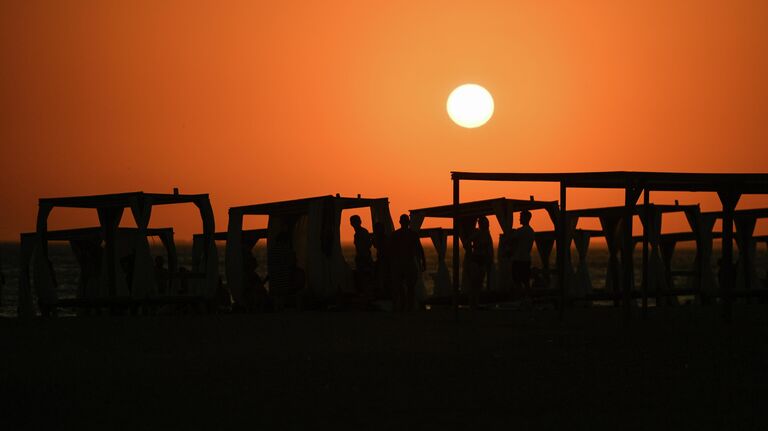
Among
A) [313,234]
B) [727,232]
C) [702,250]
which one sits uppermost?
[727,232]

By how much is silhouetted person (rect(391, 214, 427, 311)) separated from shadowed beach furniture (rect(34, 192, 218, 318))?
11.7ft

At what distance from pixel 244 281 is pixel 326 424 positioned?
17.0 metres

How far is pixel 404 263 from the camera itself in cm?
2120

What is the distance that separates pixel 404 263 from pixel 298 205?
3.17m

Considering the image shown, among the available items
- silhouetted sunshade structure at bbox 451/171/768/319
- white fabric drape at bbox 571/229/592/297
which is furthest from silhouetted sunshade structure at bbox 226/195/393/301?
white fabric drape at bbox 571/229/592/297

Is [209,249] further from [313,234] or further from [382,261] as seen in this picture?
[382,261]

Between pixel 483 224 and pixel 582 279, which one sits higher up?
pixel 483 224

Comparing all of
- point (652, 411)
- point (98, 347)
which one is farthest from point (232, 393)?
point (98, 347)

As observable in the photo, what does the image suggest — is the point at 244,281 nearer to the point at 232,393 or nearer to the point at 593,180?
the point at 593,180

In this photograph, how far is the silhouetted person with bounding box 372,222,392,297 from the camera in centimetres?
2269

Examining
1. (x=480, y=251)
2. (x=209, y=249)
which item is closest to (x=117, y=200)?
(x=209, y=249)

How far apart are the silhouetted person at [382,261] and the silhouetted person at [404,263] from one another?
0.77 m

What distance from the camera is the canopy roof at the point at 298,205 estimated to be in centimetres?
2305

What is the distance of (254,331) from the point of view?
15.8 meters
